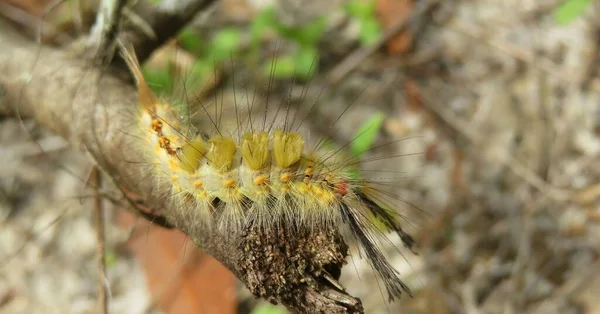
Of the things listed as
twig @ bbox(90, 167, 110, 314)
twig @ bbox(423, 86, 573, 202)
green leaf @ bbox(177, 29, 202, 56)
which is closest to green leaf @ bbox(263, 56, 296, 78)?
green leaf @ bbox(177, 29, 202, 56)

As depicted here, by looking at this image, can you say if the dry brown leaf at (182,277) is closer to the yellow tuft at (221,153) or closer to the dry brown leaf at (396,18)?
the yellow tuft at (221,153)

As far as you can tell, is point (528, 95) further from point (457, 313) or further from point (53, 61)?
point (53, 61)

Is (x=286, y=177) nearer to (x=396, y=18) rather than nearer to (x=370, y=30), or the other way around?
(x=370, y=30)

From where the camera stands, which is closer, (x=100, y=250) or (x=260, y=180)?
(x=260, y=180)

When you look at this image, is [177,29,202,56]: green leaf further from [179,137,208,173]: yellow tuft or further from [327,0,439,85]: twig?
[179,137,208,173]: yellow tuft

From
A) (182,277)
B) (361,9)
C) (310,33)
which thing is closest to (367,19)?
(361,9)

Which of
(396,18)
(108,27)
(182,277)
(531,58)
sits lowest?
(182,277)

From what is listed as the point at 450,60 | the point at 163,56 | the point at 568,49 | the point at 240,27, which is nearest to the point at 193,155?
the point at 163,56
